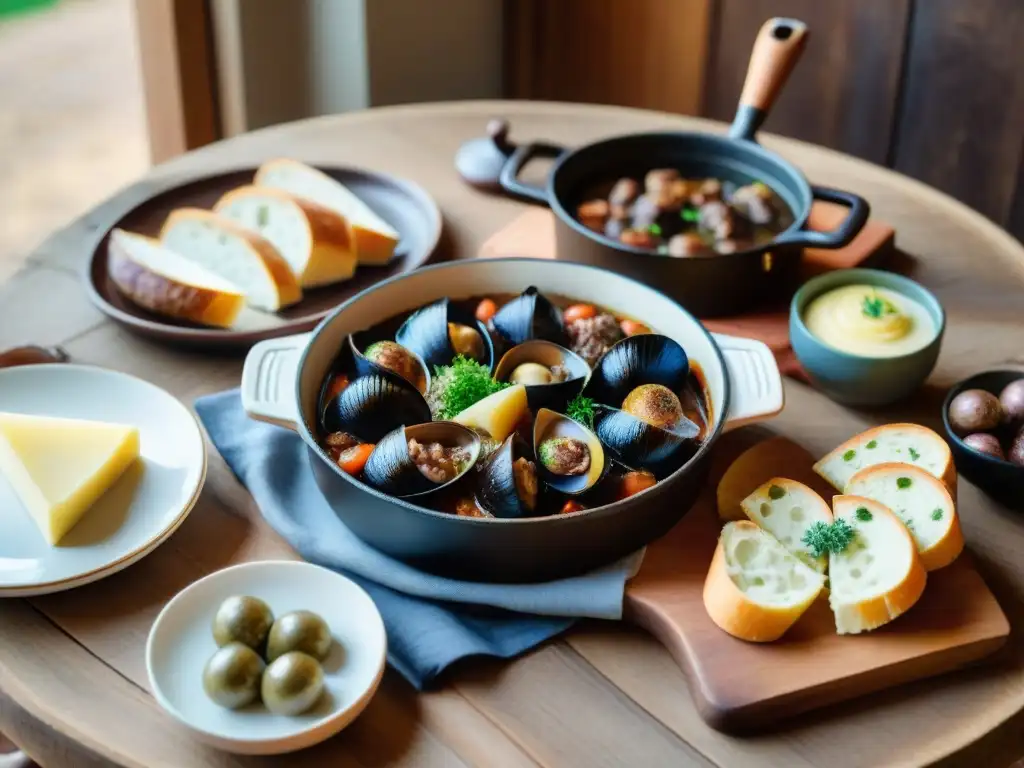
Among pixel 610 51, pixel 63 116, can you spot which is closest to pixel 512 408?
pixel 610 51

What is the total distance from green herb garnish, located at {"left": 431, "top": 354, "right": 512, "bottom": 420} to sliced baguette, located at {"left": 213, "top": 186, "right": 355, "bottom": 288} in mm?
461

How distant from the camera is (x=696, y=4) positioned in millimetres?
3020

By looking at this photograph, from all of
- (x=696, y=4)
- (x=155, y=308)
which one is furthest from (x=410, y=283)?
(x=696, y=4)

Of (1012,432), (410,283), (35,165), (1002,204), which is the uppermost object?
(410,283)

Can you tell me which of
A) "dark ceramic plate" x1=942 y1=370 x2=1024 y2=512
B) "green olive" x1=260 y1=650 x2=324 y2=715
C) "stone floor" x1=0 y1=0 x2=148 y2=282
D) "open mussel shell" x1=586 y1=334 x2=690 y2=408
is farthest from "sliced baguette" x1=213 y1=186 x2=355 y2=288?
"stone floor" x1=0 y1=0 x2=148 y2=282

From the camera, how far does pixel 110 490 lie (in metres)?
1.31

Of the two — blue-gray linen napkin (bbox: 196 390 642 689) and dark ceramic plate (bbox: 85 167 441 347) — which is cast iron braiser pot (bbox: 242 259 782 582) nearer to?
blue-gray linen napkin (bbox: 196 390 642 689)

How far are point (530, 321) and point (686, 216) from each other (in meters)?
0.44

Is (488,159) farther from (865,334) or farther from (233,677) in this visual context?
(233,677)

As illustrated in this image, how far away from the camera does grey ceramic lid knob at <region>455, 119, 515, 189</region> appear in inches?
77.2

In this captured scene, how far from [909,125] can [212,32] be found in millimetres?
1816

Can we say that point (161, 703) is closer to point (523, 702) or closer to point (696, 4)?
point (523, 702)

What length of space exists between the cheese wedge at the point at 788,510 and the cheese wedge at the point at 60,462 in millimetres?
737

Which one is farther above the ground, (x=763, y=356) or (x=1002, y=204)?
(x=763, y=356)
